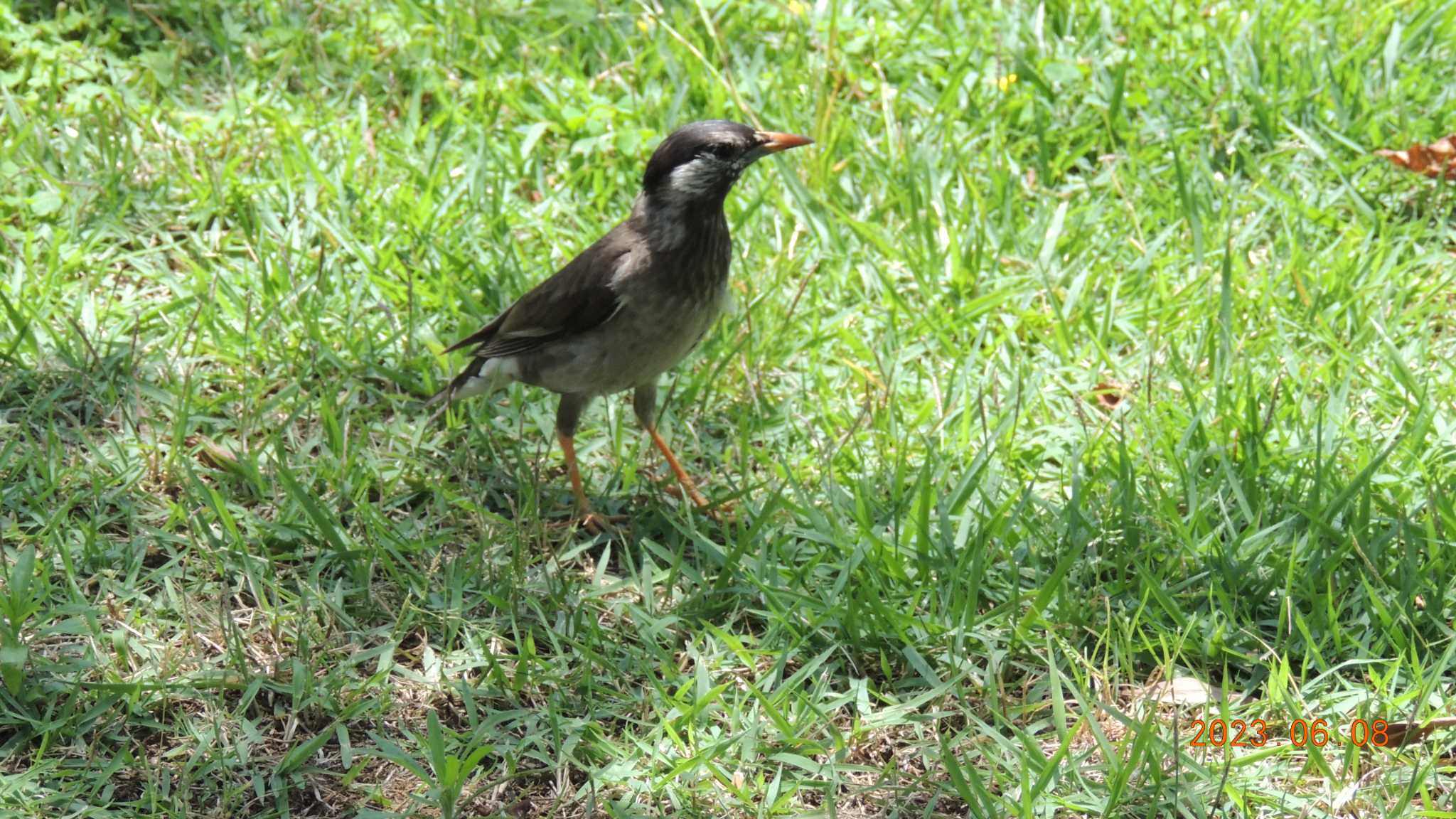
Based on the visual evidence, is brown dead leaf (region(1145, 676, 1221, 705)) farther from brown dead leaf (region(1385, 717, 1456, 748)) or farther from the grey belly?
the grey belly

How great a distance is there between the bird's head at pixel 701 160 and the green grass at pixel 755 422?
71 centimetres

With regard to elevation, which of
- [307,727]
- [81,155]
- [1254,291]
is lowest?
[307,727]

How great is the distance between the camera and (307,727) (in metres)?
3.83

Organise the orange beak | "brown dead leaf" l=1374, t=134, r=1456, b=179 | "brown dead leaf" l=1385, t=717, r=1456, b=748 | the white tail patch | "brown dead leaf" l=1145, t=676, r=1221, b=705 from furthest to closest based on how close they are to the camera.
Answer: "brown dead leaf" l=1374, t=134, r=1456, b=179 → the white tail patch → the orange beak → "brown dead leaf" l=1145, t=676, r=1221, b=705 → "brown dead leaf" l=1385, t=717, r=1456, b=748

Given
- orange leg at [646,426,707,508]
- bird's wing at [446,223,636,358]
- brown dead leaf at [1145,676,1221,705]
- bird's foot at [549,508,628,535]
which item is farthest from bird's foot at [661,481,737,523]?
brown dead leaf at [1145,676,1221,705]

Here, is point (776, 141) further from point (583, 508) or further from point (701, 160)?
point (583, 508)

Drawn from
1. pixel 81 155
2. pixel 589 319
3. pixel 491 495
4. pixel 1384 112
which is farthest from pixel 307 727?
pixel 1384 112

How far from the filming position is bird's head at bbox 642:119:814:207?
15.5 ft

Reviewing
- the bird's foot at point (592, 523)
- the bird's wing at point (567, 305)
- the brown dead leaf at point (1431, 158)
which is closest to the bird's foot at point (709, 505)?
the bird's foot at point (592, 523)

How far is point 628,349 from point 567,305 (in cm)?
27

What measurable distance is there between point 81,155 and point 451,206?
154cm

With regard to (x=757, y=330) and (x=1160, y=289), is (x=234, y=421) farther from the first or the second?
(x=1160, y=289)

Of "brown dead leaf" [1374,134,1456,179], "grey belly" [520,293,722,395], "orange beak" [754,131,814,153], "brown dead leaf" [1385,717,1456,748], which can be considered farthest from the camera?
"brown dead leaf" [1374,134,1456,179]

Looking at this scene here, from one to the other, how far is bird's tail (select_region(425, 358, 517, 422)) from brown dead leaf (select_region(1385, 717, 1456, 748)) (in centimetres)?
282
